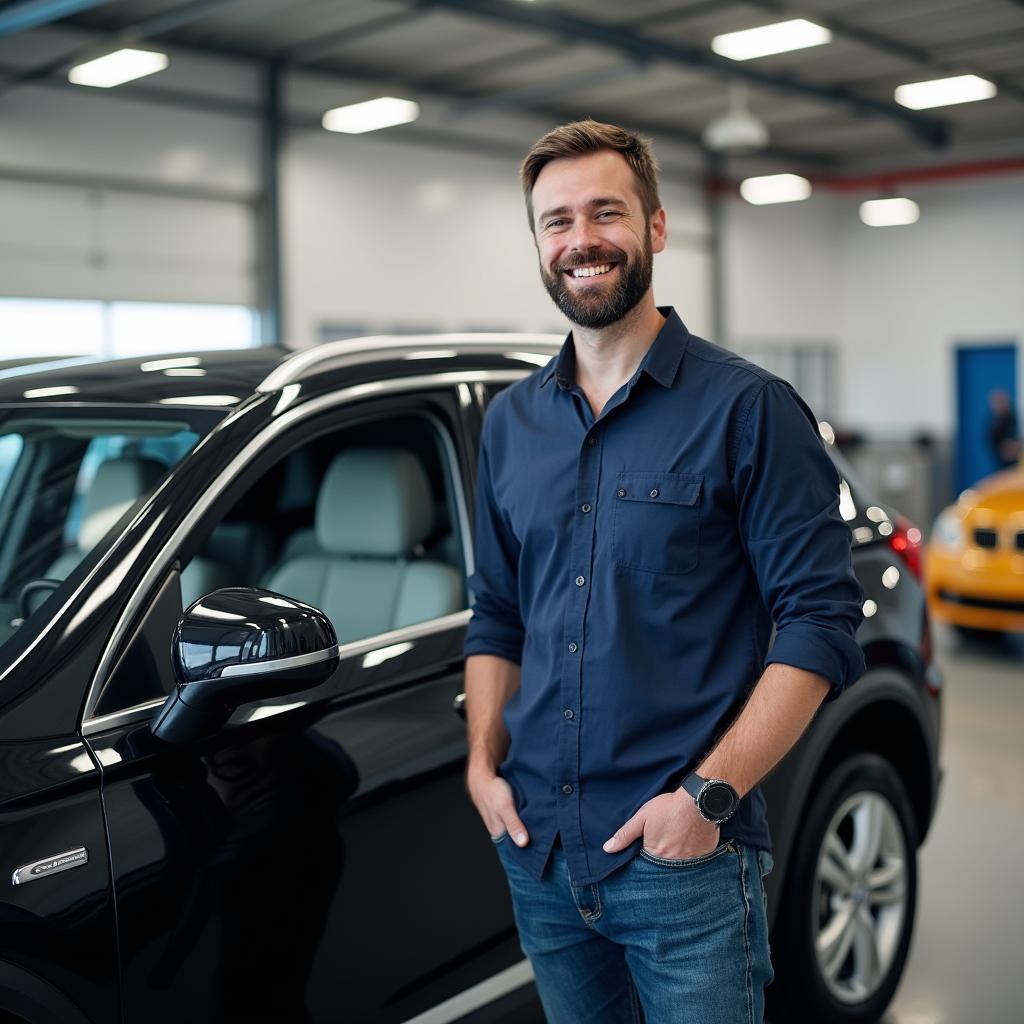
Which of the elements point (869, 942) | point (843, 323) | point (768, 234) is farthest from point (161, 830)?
point (843, 323)

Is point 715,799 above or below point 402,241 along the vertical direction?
below

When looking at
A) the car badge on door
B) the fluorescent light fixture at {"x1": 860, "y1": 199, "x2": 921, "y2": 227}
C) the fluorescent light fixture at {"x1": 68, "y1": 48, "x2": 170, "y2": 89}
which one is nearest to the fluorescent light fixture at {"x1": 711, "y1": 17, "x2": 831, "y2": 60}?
the fluorescent light fixture at {"x1": 68, "y1": 48, "x2": 170, "y2": 89}

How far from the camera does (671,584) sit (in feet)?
5.67

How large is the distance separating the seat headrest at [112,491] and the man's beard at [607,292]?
54.3 inches

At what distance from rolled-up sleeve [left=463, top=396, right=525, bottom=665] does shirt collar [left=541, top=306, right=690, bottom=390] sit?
0.17m

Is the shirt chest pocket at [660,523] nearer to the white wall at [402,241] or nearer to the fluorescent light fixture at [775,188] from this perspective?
the white wall at [402,241]

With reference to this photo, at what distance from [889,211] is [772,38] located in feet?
21.6

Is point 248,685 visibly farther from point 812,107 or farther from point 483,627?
point 812,107

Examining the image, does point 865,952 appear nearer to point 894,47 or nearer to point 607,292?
point 607,292

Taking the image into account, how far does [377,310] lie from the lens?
40.7 ft

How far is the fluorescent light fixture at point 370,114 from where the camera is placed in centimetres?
1062

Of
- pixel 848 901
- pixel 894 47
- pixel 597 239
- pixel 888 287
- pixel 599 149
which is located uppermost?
pixel 894 47

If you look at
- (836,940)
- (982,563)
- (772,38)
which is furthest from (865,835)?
(772,38)

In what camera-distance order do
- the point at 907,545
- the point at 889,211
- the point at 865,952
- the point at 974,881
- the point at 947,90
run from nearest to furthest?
1. the point at 865,952
2. the point at 907,545
3. the point at 974,881
4. the point at 947,90
5. the point at 889,211
